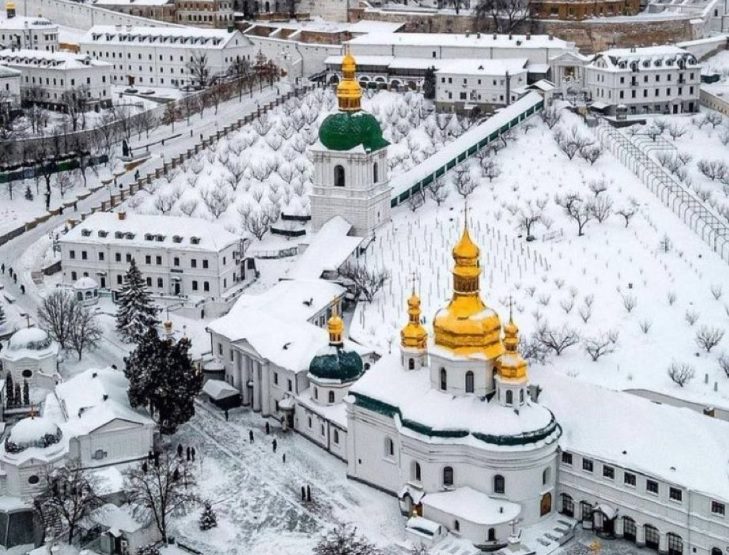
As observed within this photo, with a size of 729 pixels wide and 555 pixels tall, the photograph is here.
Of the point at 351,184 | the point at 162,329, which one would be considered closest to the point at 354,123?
the point at 351,184

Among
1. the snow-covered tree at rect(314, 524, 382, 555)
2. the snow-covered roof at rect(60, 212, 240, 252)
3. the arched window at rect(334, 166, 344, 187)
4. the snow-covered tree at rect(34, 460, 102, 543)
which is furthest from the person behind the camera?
the arched window at rect(334, 166, 344, 187)

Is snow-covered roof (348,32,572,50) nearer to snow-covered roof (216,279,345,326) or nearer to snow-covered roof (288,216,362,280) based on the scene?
snow-covered roof (288,216,362,280)

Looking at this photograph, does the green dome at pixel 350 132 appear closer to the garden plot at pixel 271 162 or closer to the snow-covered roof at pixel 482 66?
the garden plot at pixel 271 162

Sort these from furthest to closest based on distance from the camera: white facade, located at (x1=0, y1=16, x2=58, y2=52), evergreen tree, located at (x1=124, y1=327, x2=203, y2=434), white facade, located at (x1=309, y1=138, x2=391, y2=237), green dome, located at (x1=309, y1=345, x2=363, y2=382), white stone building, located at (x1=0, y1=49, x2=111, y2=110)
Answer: white facade, located at (x1=0, y1=16, x2=58, y2=52) < white stone building, located at (x1=0, y1=49, x2=111, y2=110) < white facade, located at (x1=309, y1=138, x2=391, y2=237) < green dome, located at (x1=309, y1=345, x2=363, y2=382) < evergreen tree, located at (x1=124, y1=327, x2=203, y2=434)

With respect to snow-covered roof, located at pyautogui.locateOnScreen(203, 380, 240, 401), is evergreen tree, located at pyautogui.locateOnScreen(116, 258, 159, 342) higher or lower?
higher

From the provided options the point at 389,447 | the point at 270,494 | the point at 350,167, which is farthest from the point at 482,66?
the point at 270,494

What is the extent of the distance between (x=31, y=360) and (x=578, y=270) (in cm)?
2245

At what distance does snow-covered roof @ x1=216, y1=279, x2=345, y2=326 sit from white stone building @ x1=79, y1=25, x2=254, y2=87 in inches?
1743

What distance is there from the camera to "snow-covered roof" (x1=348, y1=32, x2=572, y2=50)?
287 ft

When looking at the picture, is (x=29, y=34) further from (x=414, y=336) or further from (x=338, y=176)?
(x=414, y=336)

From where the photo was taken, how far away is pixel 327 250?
59406mm

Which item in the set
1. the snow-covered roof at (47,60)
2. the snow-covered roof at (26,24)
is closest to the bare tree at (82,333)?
the snow-covered roof at (47,60)

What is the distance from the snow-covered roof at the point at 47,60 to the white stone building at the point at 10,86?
2331 millimetres

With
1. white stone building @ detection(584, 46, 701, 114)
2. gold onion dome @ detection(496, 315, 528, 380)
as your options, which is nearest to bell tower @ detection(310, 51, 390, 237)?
white stone building @ detection(584, 46, 701, 114)
